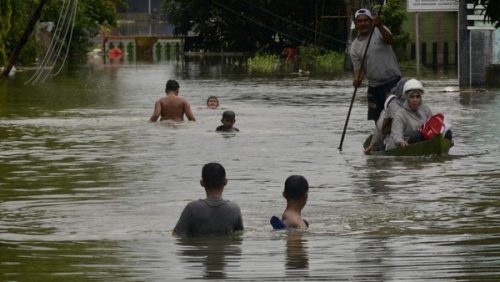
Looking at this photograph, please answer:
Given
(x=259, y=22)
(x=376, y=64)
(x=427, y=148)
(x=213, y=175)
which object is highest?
(x=259, y=22)

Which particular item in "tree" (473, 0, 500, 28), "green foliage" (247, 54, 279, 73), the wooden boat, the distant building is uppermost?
the distant building

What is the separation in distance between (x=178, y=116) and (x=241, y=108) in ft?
17.5

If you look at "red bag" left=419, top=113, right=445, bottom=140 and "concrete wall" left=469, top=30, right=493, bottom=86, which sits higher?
"concrete wall" left=469, top=30, right=493, bottom=86

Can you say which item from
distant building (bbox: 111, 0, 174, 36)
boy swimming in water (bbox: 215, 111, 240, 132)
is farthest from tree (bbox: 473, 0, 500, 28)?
distant building (bbox: 111, 0, 174, 36)

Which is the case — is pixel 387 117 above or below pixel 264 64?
above

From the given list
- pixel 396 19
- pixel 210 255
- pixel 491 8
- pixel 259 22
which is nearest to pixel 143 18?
pixel 259 22

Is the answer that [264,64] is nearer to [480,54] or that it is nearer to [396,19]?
[396,19]

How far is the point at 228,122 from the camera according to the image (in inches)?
990

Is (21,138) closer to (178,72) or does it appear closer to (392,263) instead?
(392,263)

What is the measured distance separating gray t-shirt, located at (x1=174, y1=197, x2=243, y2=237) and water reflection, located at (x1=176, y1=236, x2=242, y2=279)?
0.08 m

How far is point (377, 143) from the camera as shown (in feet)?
68.4

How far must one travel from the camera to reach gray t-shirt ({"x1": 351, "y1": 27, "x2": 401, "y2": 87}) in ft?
72.0

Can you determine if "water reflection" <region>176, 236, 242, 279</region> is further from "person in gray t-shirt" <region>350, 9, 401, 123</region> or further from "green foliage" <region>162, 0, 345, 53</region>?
→ "green foliage" <region>162, 0, 345, 53</region>

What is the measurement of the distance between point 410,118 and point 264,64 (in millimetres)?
44365
